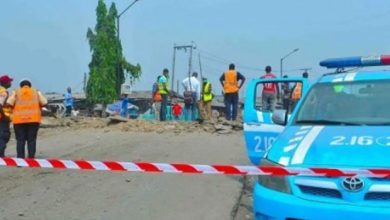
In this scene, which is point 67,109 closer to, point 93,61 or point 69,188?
point 93,61

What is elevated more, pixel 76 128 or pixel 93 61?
pixel 93 61

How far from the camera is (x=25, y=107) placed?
35.2 feet

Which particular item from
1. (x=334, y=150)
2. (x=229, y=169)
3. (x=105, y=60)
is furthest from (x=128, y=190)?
(x=105, y=60)

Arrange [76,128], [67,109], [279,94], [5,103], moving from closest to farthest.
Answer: [5,103] < [279,94] < [76,128] < [67,109]

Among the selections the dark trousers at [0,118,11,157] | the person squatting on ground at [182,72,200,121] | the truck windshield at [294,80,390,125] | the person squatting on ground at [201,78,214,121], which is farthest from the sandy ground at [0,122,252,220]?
the person squatting on ground at [182,72,200,121]

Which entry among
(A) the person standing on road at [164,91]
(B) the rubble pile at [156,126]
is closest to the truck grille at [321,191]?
(B) the rubble pile at [156,126]

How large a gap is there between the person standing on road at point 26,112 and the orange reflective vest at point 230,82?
742 cm

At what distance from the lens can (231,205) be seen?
25.0 feet

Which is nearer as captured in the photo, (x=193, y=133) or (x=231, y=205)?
(x=231, y=205)

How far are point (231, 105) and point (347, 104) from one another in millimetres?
11833

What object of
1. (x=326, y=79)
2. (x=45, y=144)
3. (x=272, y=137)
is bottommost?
(x=45, y=144)

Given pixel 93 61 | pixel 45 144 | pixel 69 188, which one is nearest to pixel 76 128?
pixel 45 144

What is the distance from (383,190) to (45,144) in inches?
448

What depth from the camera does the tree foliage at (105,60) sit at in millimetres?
44550
